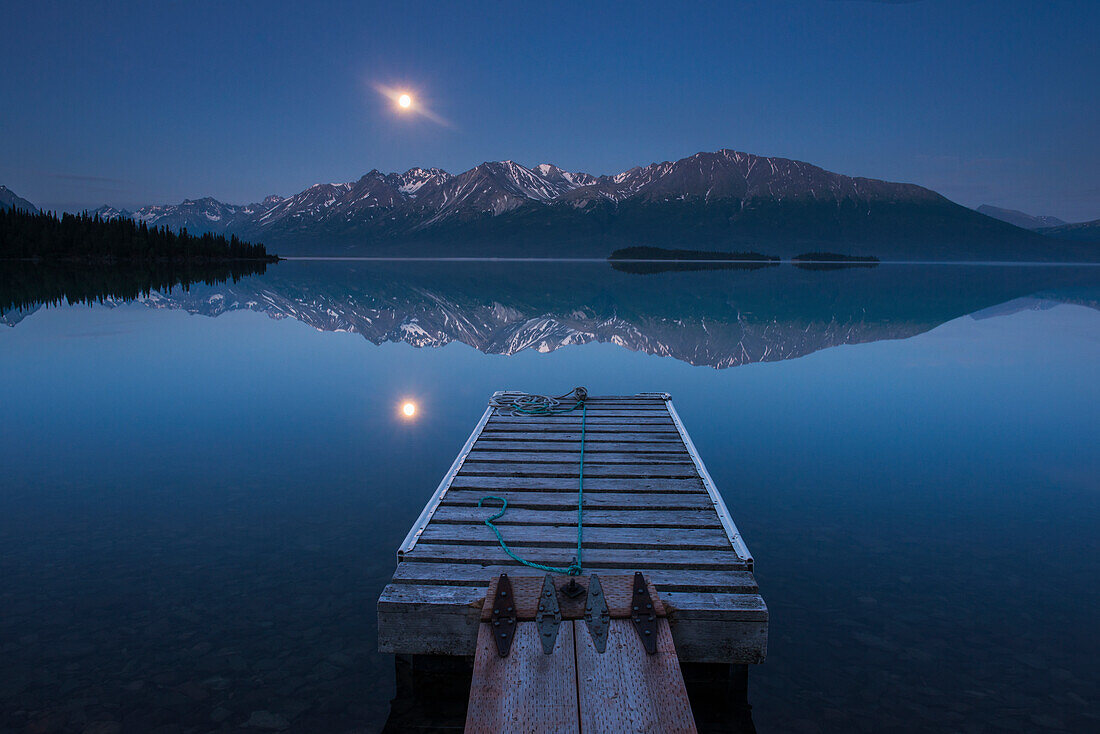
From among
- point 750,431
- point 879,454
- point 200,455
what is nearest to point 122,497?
point 200,455

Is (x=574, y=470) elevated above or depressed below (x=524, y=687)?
below

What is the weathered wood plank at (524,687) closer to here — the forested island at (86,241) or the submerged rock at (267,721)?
the submerged rock at (267,721)

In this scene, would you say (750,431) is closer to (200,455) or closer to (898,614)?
(898,614)

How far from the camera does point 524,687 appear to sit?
152 inches

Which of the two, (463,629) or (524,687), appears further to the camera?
(463,629)

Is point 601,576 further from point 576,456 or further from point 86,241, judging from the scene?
point 86,241

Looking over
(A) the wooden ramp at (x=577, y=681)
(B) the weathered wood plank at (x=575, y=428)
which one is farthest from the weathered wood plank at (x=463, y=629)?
(B) the weathered wood plank at (x=575, y=428)

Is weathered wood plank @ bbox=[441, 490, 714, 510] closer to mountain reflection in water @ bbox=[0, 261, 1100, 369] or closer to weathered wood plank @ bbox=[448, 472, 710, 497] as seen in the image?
weathered wood plank @ bbox=[448, 472, 710, 497]

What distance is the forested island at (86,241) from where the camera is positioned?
108000 millimetres

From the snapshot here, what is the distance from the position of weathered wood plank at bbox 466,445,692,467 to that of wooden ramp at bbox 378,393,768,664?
0.06 feet

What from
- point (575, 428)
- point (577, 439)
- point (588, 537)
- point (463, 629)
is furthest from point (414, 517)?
point (463, 629)

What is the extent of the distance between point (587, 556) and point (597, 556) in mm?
90

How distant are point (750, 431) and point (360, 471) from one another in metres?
7.67

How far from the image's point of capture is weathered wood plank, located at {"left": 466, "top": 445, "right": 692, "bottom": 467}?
853 cm
